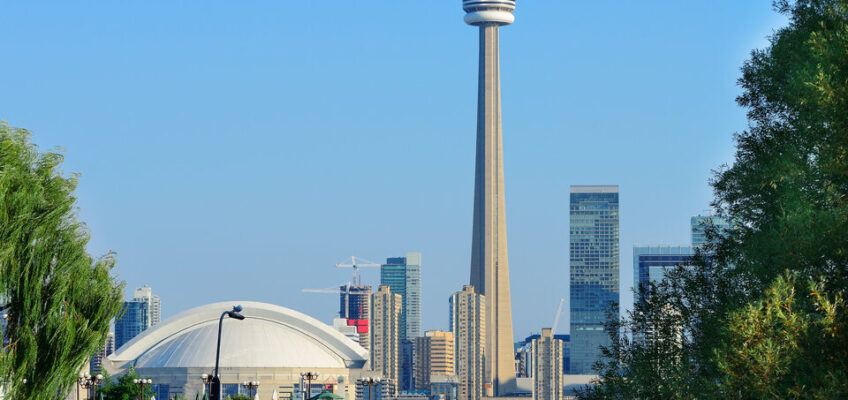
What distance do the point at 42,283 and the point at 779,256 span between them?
1362cm

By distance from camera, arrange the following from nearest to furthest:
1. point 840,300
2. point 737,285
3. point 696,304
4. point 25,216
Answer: point 840,300 → point 25,216 → point 737,285 → point 696,304

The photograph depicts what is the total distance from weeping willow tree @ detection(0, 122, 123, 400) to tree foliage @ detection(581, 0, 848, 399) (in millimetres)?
10982

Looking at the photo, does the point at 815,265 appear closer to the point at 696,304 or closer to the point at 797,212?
the point at 797,212

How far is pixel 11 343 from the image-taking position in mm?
26141

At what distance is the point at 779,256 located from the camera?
23125mm

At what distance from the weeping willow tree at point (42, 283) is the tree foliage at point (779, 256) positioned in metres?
11.0

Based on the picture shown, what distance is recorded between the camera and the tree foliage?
2200cm

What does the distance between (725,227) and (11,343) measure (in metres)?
14.9

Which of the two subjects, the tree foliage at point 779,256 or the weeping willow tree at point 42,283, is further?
the weeping willow tree at point 42,283

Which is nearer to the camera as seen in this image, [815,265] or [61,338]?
[815,265]

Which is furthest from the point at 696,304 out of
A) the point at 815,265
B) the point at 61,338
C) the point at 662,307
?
the point at 61,338

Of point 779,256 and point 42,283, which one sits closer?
point 779,256

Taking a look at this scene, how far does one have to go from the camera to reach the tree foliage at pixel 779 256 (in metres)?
22.0

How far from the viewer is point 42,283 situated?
26.4 metres
